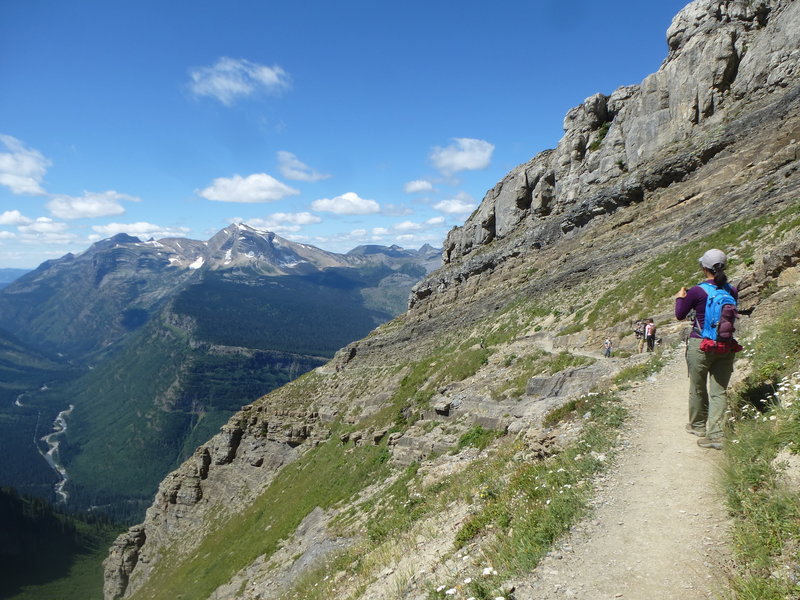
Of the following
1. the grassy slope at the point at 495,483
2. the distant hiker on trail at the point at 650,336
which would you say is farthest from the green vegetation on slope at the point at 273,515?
the distant hiker on trail at the point at 650,336

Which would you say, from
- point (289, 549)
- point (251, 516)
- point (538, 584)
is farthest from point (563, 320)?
point (251, 516)

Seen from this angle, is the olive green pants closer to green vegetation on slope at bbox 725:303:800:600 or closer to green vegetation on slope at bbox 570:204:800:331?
green vegetation on slope at bbox 725:303:800:600

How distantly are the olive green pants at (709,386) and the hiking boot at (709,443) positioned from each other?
82 millimetres

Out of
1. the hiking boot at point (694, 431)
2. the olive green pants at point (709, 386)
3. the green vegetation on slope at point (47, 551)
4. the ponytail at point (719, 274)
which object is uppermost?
the ponytail at point (719, 274)

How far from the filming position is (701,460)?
27.5 ft

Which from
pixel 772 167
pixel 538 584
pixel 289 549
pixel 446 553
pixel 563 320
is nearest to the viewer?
pixel 538 584

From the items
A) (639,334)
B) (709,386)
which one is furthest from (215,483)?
(709,386)

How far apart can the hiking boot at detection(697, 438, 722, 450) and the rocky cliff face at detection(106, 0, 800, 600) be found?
10.6ft

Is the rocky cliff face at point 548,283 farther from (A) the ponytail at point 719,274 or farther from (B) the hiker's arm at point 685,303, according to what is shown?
(A) the ponytail at point 719,274

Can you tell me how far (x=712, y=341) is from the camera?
8.61m

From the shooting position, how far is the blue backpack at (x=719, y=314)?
330 inches

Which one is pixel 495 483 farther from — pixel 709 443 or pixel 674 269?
pixel 674 269

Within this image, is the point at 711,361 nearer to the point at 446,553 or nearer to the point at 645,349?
the point at 446,553

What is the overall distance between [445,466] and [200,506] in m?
59.4
